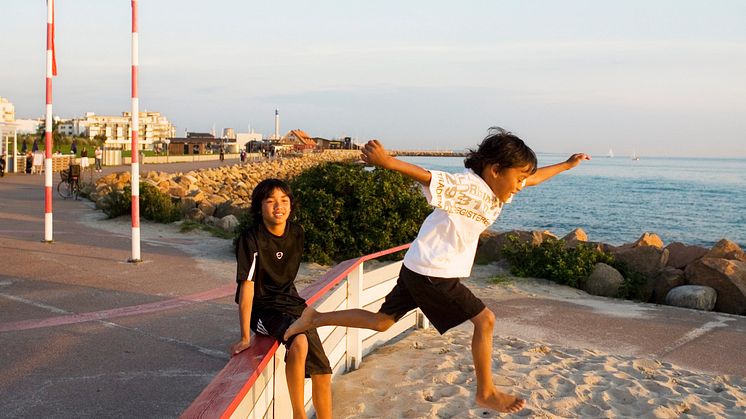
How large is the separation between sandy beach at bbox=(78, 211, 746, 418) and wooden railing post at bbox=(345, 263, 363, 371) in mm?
104

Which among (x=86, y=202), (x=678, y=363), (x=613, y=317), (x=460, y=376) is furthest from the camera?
(x=86, y=202)

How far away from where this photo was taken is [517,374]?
6121 mm

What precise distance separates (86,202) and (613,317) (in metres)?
16.8

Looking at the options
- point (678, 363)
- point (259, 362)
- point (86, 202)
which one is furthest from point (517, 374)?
point (86, 202)

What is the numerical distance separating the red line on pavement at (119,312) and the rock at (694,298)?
598 centimetres

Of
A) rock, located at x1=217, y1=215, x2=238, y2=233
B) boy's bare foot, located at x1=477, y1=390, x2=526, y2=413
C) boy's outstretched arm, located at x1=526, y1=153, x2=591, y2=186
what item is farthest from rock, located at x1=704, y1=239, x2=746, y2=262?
boy's bare foot, located at x1=477, y1=390, x2=526, y2=413

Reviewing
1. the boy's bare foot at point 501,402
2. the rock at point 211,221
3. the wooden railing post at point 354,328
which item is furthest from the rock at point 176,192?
the boy's bare foot at point 501,402

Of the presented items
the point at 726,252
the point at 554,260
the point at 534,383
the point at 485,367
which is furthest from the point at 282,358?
the point at 726,252

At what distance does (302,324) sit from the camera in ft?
13.9

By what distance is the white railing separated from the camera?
3006 mm

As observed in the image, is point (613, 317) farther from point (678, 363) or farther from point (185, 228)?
point (185, 228)

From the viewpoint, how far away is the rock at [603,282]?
10.9 metres

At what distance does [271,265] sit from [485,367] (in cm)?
136

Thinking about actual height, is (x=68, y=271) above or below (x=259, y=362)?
below
